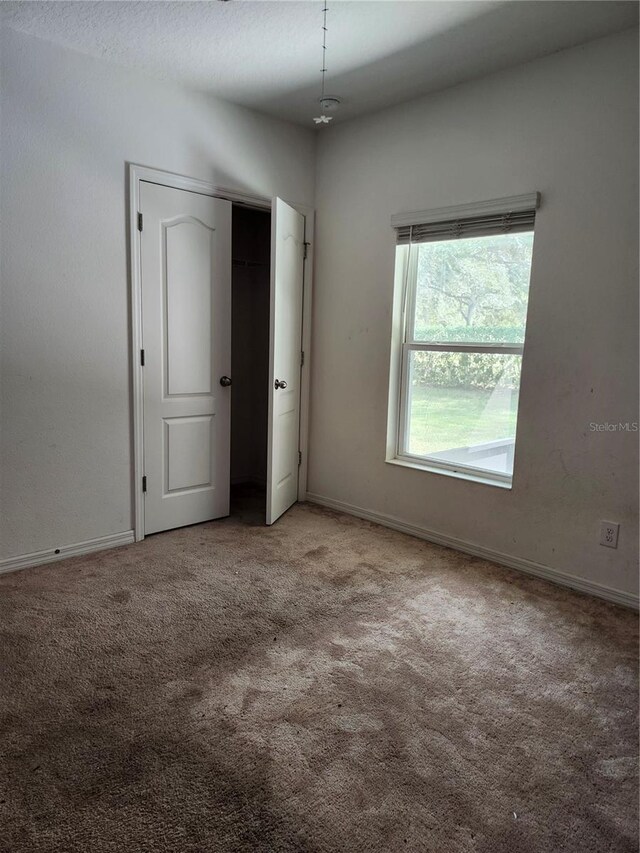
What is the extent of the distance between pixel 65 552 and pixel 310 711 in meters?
1.85

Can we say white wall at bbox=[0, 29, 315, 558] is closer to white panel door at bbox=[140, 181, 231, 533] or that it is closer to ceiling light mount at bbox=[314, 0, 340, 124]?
white panel door at bbox=[140, 181, 231, 533]

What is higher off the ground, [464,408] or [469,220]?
[469,220]

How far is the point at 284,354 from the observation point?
3713mm

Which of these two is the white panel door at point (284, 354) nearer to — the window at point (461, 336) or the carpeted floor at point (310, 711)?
the window at point (461, 336)

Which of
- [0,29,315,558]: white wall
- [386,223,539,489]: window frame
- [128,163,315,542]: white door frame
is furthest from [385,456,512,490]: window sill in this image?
[0,29,315,558]: white wall

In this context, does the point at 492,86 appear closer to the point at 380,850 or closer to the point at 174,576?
the point at 174,576

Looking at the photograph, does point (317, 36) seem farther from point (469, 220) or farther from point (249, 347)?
point (249, 347)

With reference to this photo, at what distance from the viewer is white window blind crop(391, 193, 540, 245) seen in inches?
117

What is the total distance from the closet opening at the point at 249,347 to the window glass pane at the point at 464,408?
60.2 inches

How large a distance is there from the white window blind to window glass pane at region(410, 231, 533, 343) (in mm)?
61

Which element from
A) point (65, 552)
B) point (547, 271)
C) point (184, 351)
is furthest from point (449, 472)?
point (65, 552)

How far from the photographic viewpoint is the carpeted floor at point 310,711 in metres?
1.48

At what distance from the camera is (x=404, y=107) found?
3.45m

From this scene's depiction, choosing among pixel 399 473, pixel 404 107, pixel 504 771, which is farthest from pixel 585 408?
pixel 404 107
